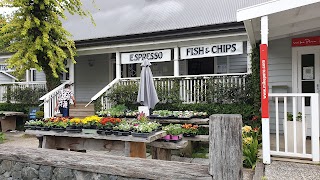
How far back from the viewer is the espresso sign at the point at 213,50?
8455 mm

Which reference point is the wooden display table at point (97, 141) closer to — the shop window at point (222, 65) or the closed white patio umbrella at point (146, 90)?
the closed white patio umbrella at point (146, 90)

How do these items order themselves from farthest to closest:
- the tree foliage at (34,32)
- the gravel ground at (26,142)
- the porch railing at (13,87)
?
the porch railing at (13,87) → the tree foliage at (34,32) → the gravel ground at (26,142)

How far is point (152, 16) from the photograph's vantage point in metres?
12.3

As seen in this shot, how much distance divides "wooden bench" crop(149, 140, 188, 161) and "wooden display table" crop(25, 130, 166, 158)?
207 mm

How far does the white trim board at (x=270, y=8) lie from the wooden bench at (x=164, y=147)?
8.91 ft

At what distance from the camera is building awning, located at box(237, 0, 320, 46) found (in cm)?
477

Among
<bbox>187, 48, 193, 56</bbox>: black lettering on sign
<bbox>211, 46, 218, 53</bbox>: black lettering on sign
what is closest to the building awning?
<bbox>211, 46, 218, 53</bbox>: black lettering on sign

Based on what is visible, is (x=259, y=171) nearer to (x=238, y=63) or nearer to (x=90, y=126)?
(x=90, y=126)

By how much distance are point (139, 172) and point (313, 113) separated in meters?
3.52

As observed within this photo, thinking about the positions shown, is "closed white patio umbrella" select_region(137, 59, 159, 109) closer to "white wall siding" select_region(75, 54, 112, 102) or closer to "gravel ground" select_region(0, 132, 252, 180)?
"gravel ground" select_region(0, 132, 252, 180)

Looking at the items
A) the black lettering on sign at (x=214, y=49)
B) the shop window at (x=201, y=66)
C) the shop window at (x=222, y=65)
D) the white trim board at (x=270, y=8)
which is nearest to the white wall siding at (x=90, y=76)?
the shop window at (x=201, y=66)

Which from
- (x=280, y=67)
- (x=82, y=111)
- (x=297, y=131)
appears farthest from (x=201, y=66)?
(x=297, y=131)

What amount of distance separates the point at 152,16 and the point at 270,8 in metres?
8.03

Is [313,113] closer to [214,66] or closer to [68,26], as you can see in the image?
[214,66]
